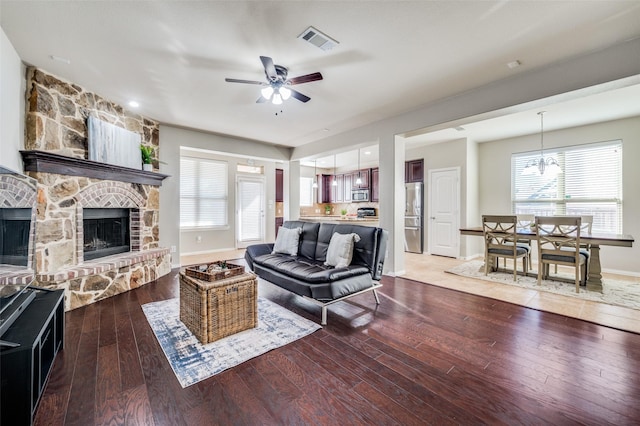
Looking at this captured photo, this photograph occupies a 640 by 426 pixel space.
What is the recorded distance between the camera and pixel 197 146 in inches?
207

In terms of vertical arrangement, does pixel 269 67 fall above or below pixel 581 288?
above

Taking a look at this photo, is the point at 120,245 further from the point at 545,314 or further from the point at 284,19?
the point at 545,314

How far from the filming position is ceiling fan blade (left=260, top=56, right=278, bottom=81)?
232 cm

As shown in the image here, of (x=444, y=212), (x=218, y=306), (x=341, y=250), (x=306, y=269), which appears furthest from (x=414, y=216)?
(x=218, y=306)

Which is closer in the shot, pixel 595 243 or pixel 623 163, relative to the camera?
pixel 595 243

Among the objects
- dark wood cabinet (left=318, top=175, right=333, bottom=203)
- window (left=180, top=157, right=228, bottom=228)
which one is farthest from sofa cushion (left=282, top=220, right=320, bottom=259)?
dark wood cabinet (left=318, top=175, right=333, bottom=203)

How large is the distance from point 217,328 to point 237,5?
2546 millimetres

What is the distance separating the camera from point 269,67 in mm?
2434

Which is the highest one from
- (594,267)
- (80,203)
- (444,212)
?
(80,203)

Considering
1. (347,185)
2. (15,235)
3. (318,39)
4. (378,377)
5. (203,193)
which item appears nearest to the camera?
(378,377)

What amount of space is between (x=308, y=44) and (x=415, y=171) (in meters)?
5.15

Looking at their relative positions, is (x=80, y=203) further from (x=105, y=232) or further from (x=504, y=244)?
(x=504, y=244)

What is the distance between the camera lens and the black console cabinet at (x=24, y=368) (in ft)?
4.39

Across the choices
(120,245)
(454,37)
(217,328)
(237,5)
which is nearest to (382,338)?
(217,328)
